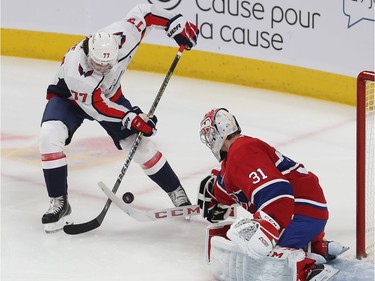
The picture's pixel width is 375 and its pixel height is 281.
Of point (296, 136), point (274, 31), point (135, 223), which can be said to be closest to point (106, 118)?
point (135, 223)

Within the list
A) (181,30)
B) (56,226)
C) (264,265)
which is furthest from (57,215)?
(264,265)

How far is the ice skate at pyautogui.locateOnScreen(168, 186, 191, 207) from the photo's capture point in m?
4.54

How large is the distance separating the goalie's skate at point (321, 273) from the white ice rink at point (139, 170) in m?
0.35

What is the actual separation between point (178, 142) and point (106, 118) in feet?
4.12

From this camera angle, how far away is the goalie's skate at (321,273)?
363 cm

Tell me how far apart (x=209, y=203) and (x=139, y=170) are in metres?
1.21

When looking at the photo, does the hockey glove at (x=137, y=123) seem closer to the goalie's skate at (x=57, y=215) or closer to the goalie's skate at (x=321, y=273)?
the goalie's skate at (x=57, y=215)

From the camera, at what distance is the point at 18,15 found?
7.11 metres

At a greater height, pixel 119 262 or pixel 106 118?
pixel 106 118

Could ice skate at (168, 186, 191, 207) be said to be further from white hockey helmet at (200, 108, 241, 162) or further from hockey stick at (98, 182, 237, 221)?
white hockey helmet at (200, 108, 241, 162)

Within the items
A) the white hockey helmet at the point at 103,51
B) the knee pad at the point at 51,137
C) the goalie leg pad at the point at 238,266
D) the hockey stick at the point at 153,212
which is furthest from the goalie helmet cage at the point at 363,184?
the knee pad at the point at 51,137

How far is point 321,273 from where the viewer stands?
3.65 m

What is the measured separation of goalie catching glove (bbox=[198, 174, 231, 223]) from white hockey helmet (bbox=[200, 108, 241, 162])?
0.95ft

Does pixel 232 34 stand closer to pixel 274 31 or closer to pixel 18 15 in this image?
pixel 274 31
